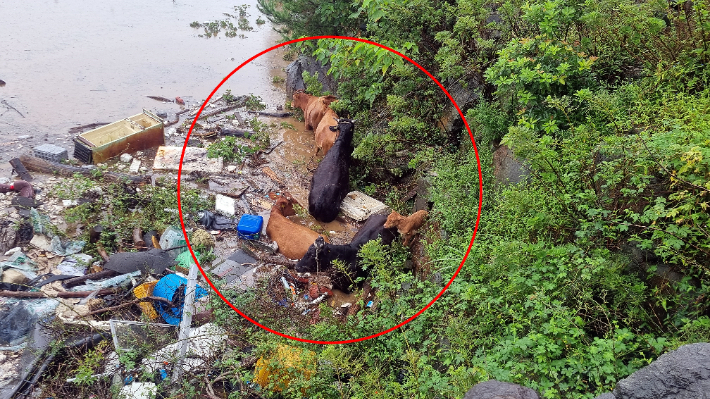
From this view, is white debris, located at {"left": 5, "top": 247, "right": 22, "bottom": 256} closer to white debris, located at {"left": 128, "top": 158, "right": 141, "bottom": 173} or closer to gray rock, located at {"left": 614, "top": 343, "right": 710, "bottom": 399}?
white debris, located at {"left": 128, "top": 158, "right": 141, "bottom": 173}

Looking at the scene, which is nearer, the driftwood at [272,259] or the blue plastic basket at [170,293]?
the blue plastic basket at [170,293]

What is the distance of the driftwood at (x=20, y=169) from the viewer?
6928 mm

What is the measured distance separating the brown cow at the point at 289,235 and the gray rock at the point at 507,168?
2.50 meters

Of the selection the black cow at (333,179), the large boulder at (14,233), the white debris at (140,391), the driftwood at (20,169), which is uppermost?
the black cow at (333,179)

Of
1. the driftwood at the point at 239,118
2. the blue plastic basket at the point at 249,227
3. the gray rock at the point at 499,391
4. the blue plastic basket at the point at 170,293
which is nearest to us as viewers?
the gray rock at the point at 499,391

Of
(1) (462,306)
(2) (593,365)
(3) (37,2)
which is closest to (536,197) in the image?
(1) (462,306)

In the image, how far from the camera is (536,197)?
12.8 ft

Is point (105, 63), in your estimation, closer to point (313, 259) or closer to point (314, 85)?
point (314, 85)

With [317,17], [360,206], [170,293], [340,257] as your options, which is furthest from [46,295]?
[317,17]

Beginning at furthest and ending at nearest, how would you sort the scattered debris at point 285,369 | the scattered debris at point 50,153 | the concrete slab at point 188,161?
the concrete slab at point 188,161 < the scattered debris at point 50,153 < the scattered debris at point 285,369

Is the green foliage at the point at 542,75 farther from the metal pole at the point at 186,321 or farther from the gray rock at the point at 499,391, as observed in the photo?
the metal pole at the point at 186,321

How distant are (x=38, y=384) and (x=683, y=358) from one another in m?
4.96

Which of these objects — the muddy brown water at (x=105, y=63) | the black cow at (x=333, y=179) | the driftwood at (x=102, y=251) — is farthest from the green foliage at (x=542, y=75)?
the muddy brown water at (x=105, y=63)

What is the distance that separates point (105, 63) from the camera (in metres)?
10.6
